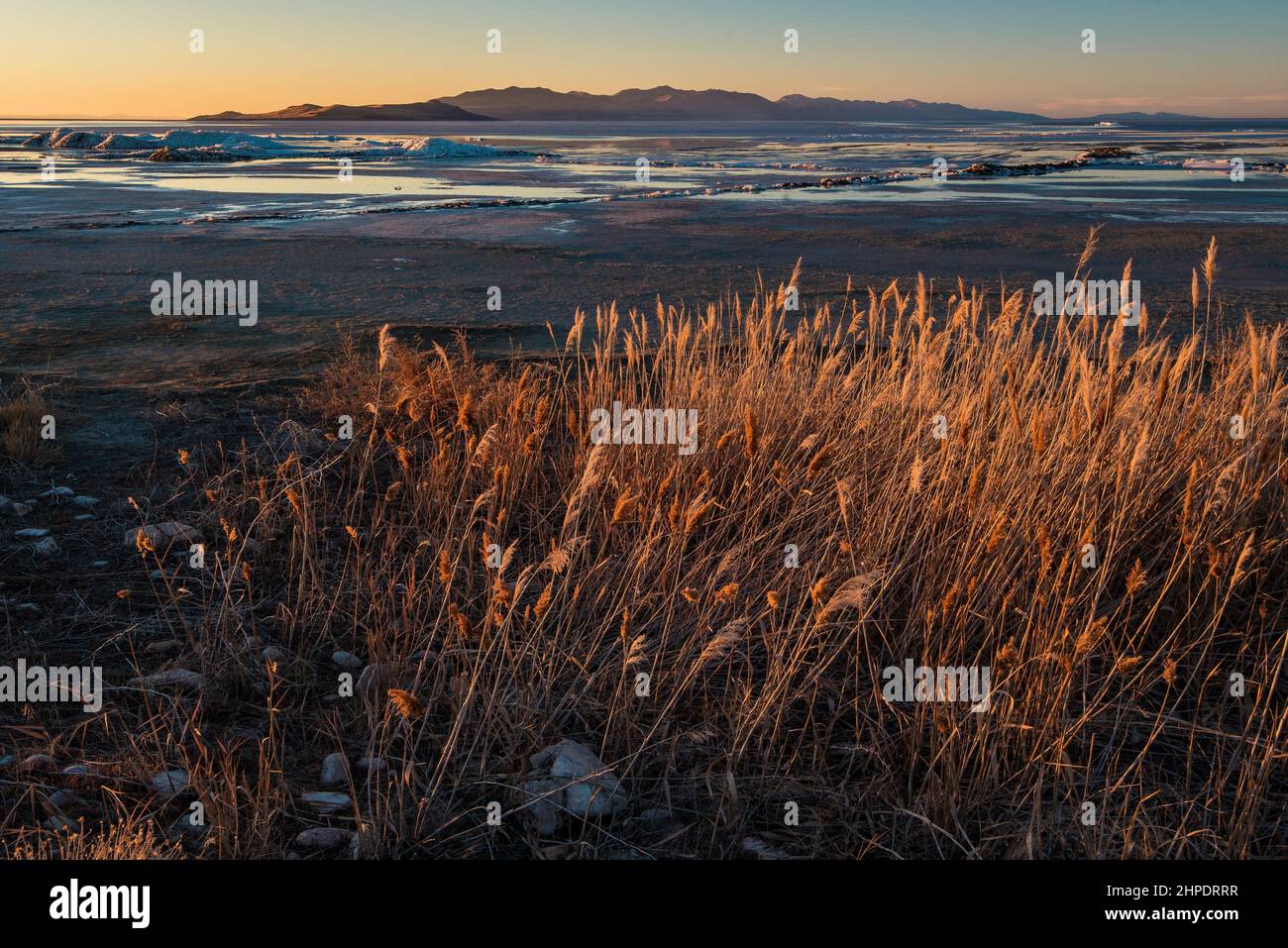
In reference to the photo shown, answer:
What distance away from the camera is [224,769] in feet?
8.13

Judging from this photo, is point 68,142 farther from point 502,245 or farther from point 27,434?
point 27,434

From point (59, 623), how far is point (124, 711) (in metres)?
0.73

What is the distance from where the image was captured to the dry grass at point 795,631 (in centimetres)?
265

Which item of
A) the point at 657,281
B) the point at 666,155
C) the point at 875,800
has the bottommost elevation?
the point at 875,800

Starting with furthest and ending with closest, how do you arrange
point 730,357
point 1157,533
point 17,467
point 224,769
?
point 730,357
point 17,467
point 1157,533
point 224,769

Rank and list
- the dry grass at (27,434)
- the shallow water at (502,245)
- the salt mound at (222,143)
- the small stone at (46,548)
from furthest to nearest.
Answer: the salt mound at (222,143) < the shallow water at (502,245) < the dry grass at (27,434) < the small stone at (46,548)

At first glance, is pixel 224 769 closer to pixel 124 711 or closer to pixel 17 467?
pixel 124 711

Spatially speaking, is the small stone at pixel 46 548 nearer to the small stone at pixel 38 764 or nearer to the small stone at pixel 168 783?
the small stone at pixel 38 764

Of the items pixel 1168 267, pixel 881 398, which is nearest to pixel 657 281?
pixel 1168 267

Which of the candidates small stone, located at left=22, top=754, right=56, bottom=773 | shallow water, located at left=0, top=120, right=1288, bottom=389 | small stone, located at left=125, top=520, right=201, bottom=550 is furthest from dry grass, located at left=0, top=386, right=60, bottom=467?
small stone, located at left=22, top=754, right=56, bottom=773

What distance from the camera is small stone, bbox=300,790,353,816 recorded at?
2.64 meters

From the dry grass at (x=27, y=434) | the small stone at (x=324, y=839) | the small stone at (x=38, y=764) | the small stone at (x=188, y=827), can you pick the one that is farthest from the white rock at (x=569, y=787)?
the dry grass at (x=27, y=434)

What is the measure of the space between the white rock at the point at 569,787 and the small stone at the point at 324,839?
47 cm
